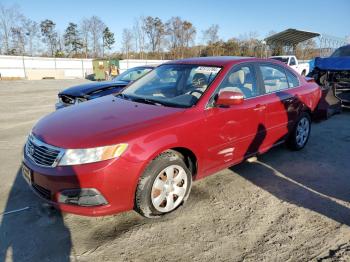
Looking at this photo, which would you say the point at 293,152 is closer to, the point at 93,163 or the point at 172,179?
the point at 172,179

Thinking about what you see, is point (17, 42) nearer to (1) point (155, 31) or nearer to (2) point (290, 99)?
(1) point (155, 31)

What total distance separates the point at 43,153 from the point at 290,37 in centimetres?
3365

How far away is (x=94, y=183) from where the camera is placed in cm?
293

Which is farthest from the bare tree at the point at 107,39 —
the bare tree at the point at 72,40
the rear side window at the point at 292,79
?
the rear side window at the point at 292,79

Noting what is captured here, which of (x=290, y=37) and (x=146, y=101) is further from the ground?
(x=290, y=37)

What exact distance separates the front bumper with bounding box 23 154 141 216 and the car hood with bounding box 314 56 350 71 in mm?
9088

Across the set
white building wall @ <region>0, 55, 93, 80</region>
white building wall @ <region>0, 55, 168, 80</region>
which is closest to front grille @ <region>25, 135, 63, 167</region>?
white building wall @ <region>0, 55, 168, 80</region>

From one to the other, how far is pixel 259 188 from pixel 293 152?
1.76 meters

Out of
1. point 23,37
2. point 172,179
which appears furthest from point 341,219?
point 23,37

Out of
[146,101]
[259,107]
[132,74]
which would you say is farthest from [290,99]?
[132,74]

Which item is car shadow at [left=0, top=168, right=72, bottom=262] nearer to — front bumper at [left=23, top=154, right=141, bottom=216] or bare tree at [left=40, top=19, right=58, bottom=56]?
front bumper at [left=23, top=154, right=141, bottom=216]

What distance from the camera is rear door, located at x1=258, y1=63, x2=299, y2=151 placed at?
4723 mm

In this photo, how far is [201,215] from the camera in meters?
3.52

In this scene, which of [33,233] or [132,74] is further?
[132,74]
